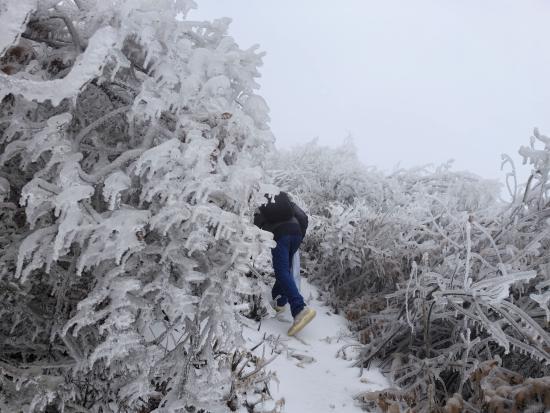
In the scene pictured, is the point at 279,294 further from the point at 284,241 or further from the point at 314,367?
the point at 314,367

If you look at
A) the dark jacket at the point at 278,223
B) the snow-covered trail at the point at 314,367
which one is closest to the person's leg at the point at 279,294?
the snow-covered trail at the point at 314,367

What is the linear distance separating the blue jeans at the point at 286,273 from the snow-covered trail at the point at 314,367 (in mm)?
293

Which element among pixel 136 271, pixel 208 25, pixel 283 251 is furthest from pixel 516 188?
pixel 136 271

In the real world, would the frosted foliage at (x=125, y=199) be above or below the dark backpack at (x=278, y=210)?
above

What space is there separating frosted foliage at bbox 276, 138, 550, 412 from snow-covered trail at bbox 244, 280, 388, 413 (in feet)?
0.61

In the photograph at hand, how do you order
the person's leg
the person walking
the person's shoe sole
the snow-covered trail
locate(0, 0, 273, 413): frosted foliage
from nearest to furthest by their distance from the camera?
locate(0, 0, 273, 413): frosted foliage, the snow-covered trail, the person's shoe sole, the person walking, the person's leg

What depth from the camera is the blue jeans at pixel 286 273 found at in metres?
4.63

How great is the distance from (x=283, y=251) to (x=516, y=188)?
2478 mm

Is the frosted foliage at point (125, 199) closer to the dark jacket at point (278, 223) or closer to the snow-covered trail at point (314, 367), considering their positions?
the snow-covered trail at point (314, 367)

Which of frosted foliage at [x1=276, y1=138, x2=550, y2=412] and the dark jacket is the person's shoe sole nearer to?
frosted foliage at [x1=276, y1=138, x2=550, y2=412]

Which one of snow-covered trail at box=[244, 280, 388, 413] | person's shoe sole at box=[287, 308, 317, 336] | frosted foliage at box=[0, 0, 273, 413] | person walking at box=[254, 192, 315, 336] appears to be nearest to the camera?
frosted foliage at box=[0, 0, 273, 413]

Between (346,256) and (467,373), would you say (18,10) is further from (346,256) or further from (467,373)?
(346,256)

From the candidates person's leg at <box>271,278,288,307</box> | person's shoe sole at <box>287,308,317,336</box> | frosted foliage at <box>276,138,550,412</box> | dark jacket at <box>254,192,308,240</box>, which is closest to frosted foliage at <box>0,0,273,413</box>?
frosted foliage at <box>276,138,550,412</box>

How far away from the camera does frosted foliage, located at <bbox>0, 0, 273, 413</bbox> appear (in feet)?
6.23
